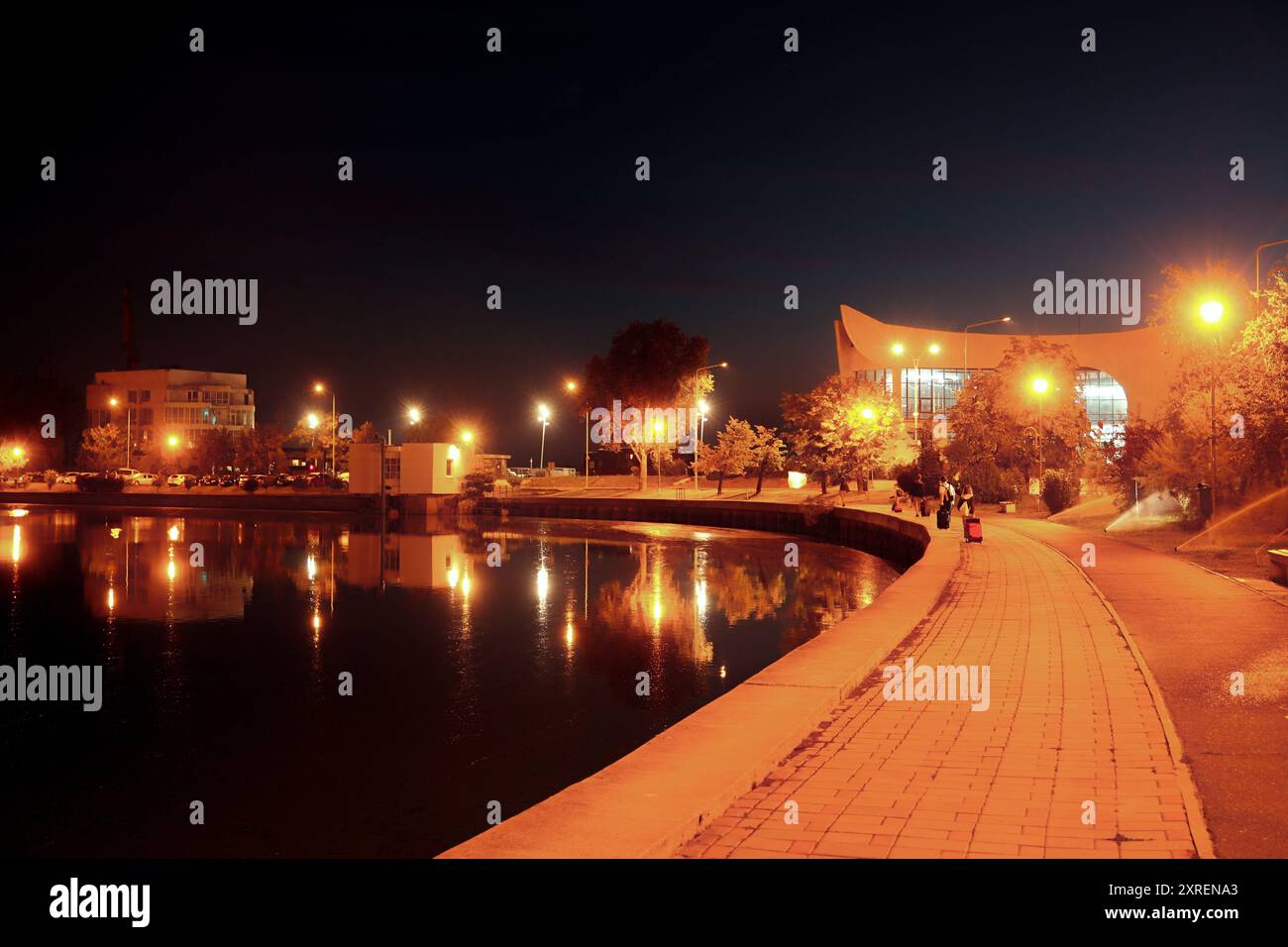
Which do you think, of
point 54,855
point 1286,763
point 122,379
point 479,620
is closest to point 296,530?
point 479,620

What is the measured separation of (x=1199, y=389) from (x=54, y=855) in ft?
95.7

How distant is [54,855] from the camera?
7.92 meters

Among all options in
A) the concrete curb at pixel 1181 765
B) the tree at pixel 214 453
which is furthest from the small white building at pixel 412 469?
the concrete curb at pixel 1181 765

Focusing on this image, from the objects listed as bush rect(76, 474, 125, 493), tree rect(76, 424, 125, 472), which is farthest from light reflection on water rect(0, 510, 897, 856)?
tree rect(76, 424, 125, 472)

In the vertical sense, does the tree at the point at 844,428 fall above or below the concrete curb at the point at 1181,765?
above

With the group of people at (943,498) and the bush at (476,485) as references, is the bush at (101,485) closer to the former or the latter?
the bush at (476,485)

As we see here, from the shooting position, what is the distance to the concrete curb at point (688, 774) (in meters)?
5.22

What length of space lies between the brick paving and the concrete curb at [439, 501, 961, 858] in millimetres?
137

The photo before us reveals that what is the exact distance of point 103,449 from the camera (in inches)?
4245

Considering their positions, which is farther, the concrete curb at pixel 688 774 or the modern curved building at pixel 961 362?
the modern curved building at pixel 961 362

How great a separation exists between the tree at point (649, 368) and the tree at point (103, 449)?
197ft

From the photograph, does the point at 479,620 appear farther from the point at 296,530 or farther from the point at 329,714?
the point at 296,530

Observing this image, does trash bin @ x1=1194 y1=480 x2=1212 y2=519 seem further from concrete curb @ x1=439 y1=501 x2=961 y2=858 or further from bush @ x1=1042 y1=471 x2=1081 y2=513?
concrete curb @ x1=439 y1=501 x2=961 y2=858

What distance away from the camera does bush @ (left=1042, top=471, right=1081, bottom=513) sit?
135 feet
